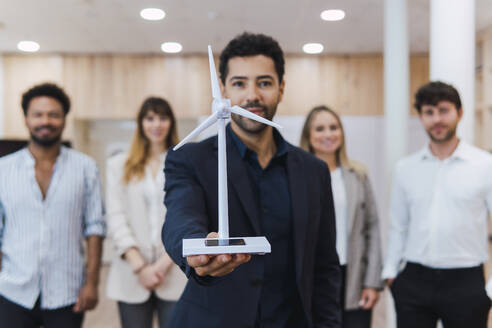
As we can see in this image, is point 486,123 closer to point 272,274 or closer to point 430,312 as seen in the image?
point 430,312

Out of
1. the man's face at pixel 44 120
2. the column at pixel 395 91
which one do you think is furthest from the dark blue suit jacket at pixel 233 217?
the column at pixel 395 91

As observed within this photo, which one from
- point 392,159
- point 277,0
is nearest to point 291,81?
point 277,0

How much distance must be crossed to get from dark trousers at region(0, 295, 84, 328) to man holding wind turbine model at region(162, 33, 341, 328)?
108 cm

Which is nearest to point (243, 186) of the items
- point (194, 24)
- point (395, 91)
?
point (395, 91)

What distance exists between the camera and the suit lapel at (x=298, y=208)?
49.6 inches

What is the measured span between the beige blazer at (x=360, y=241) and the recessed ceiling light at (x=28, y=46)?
4.78 metres

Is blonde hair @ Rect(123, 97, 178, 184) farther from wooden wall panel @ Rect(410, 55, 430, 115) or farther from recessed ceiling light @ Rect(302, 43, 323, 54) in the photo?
wooden wall panel @ Rect(410, 55, 430, 115)

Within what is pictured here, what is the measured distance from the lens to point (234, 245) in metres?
0.79

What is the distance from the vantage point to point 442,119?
216 centimetres

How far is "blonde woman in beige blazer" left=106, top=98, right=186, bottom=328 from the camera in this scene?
2.32 metres

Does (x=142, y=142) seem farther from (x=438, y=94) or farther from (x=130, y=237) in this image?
(x=438, y=94)

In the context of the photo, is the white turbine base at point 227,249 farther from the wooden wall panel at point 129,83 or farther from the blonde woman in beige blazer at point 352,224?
the wooden wall panel at point 129,83

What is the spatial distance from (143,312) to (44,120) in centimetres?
114

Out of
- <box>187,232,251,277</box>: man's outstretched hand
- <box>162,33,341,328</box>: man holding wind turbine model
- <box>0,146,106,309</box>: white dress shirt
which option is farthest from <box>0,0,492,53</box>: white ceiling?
<box>187,232,251,277</box>: man's outstretched hand
